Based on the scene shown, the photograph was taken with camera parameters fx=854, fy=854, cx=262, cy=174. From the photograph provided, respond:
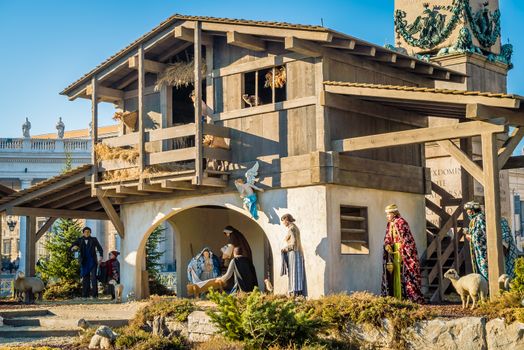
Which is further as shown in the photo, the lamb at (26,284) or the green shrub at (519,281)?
the lamb at (26,284)

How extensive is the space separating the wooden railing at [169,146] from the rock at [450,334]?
6926mm

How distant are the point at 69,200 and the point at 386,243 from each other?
37.0 feet

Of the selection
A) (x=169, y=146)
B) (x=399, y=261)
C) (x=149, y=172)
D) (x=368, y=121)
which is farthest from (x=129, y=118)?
(x=399, y=261)

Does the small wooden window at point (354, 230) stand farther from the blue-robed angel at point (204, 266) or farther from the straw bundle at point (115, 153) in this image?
the straw bundle at point (115, 153)

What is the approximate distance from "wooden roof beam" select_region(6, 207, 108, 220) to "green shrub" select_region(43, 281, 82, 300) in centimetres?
209

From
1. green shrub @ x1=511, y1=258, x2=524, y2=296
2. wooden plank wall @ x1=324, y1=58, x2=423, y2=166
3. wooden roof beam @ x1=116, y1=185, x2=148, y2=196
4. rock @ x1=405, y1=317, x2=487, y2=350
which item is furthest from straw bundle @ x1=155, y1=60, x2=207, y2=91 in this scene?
rock @ x1=405, y1=317, x2=487, y2=350

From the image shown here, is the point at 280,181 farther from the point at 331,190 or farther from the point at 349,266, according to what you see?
the point at 349,266

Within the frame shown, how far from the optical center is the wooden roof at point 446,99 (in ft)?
48.1

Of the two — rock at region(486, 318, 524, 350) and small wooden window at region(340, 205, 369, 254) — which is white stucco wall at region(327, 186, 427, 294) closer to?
small wooden window at region(340, 205, 369, 254)

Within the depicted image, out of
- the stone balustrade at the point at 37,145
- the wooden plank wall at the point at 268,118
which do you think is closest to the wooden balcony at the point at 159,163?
the wooden plank wall at the point at 268,118

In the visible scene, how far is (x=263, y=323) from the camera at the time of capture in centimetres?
1298

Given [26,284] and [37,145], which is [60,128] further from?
[26,284]

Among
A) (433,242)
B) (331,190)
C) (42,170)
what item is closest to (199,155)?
(331,190)

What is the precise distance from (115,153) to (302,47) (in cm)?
577
